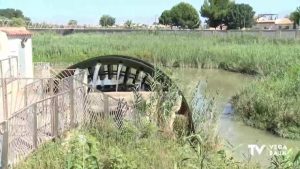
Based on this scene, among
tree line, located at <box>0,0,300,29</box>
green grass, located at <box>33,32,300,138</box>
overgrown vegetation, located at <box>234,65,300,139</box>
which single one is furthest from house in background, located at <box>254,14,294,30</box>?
overgrown vegetation, located at <box>234,65,300,139</box>

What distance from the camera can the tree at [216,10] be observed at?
260ft

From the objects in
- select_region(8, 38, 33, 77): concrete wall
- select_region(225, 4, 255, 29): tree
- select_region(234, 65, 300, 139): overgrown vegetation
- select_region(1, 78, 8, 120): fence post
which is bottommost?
select_region(234, 65, 300, 139): overgrown vegetation

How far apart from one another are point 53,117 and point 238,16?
7259 cm

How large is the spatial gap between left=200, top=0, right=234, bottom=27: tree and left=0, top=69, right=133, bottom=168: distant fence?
68.6m

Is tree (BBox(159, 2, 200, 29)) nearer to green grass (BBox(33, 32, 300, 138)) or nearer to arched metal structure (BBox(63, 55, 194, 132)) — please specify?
green grass (BBox(33, 32, 300, 138))

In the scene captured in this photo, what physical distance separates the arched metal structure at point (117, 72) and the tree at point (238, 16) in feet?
205

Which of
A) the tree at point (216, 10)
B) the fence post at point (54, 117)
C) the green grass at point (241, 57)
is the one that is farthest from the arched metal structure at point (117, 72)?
the tree at point (216, 10)

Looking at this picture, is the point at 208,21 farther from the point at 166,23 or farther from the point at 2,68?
the point at 2,68

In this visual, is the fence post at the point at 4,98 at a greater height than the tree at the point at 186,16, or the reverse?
the tree at the point at 186,16

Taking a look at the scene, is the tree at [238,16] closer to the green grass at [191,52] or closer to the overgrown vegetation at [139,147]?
the green grass at [191,52]

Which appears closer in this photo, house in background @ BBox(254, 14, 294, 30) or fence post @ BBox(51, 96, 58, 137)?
fence post @ BBox(51, 96, 58, 137)

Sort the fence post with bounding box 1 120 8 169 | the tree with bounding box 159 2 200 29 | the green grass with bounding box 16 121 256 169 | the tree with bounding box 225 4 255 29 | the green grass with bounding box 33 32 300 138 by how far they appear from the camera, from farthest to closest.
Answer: the tree with bounding box 159 2 200 29, the tree with bounding box 225 4 255 29, the green grass with bounding box 33 32 300 138, the fence post with bounding box 1 120 8 169, the green grass with bounding box 16 121 256 169

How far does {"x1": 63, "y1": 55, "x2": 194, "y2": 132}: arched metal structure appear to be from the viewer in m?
16.2

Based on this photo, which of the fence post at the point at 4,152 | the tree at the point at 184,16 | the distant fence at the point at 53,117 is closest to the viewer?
the fence post at the point at 4,152
